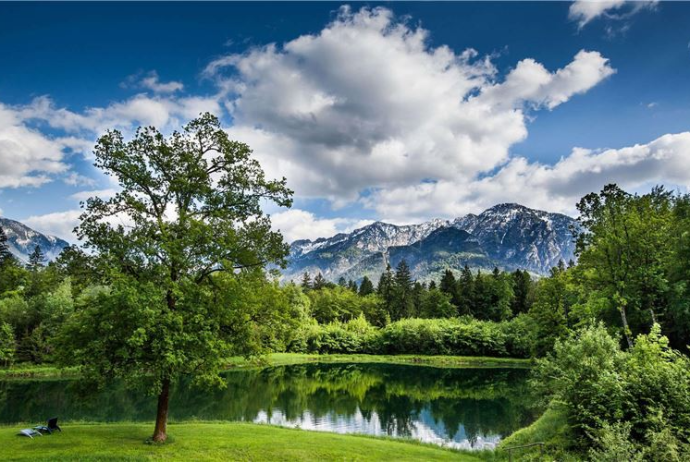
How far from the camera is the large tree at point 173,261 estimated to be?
1531cm

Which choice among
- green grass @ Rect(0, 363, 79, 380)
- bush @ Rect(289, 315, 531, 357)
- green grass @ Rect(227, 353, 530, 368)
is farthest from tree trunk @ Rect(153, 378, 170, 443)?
bush @ Rect(289, 315, 531, 357)

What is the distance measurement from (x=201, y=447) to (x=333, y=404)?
27025 mm

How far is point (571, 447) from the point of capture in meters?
18.1

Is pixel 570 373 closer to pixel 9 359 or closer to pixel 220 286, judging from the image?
pixel 220 286

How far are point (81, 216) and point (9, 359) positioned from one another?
189 feet

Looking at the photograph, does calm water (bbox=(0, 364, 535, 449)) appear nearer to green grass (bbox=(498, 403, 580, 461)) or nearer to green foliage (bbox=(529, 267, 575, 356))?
green grass (bbox=(498, 403, 580, 461))

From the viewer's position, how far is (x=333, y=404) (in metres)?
42.1

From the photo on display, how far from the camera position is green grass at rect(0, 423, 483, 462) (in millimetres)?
15031

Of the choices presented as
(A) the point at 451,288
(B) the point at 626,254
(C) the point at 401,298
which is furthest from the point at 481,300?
(B) the point at 626,254

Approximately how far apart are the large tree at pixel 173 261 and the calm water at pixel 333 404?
3237 mm

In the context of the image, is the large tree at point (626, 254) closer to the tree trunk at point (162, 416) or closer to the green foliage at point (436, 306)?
the tree trunk at point (162, 416)

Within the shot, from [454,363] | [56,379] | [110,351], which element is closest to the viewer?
[110,351]

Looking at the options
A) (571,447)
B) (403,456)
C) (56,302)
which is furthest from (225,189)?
(56,302)

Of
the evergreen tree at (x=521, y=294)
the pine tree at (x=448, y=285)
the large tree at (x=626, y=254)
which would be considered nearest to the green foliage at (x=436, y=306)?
the pine tree at (x=448, y=285)
